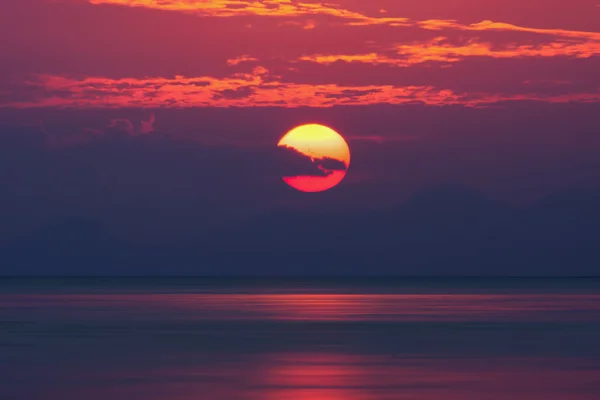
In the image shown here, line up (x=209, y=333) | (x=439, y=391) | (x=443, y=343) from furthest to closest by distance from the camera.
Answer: (x=209, y=333) < (x=443, y=343) < (x=439, y=391)

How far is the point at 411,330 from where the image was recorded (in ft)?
193

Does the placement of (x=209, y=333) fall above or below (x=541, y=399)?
above

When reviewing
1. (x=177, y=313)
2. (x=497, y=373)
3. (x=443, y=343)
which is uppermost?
(x=177, y=313)

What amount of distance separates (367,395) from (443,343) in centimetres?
1859

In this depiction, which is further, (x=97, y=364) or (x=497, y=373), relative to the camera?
(x=97, y=364)

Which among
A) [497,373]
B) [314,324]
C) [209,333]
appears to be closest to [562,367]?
[497,373]

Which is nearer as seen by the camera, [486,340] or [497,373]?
[497,373]

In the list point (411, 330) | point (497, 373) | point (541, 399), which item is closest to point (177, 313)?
point (411, 330)

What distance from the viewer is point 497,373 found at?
36.1m

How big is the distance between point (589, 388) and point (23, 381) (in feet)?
46.7

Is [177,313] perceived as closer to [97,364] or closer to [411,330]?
[411,330]

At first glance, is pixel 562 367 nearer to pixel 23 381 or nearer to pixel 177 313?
pixel 23 381

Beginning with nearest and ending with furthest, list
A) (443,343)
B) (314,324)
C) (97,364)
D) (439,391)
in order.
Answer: (439,391), (97,364), (443,343), (314,324)

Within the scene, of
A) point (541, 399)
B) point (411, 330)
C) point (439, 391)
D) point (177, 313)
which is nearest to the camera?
point (541, 399)
